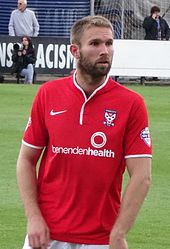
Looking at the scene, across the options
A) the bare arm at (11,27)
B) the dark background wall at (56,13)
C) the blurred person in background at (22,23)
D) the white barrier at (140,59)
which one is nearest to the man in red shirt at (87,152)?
the white barrier at (140,59)

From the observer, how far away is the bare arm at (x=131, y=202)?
5.43m

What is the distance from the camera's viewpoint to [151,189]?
41.8 feet

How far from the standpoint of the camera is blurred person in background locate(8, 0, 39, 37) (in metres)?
30.3

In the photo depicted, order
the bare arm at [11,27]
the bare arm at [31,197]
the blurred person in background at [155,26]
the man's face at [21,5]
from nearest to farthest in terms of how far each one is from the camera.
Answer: the bare arm at [31,197]
the man's face at [21,5]
the bare arm at [11,27]
the blurred person in background at [155,26]

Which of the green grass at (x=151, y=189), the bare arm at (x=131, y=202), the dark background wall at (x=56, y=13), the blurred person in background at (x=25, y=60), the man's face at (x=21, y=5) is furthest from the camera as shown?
the dark background wall at (x=56, y=13)

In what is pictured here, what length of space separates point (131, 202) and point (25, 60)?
23.5 m

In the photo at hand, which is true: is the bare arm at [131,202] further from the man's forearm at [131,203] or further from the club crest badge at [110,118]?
the club crest badge at [110,118]

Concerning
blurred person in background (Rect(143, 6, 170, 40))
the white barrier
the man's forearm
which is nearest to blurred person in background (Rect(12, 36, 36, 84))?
the white barrier

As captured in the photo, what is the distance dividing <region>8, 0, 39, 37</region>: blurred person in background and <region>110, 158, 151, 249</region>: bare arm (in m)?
25.0

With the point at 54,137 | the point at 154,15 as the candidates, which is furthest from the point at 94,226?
the point at 154,15

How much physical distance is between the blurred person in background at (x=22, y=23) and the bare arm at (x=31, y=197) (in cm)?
2470

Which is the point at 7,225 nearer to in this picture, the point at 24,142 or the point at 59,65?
the point at 24,142

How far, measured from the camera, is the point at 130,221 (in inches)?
216

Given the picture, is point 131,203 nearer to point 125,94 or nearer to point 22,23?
point 125,94
